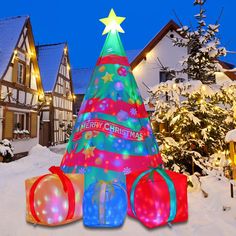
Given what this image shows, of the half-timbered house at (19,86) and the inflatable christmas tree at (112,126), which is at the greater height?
the half-timbered house at (19,86)

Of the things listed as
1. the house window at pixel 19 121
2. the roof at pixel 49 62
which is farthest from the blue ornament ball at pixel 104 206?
the roof at pixel 49 62

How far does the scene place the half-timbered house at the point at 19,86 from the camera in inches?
469

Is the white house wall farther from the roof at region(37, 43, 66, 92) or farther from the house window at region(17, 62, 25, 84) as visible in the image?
the roof at region(37, 43, 66, 92)

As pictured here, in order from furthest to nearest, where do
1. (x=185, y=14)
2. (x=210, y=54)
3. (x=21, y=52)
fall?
(x=185, y=14)
(x=21, y=52)
(x=210, y=54)

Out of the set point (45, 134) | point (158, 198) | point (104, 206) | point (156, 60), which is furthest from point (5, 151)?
point (158, 198)

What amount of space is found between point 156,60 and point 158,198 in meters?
11.1

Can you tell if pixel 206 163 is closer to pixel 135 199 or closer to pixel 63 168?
pixel 135 199

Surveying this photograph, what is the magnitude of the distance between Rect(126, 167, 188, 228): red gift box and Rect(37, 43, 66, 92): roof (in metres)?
15.6

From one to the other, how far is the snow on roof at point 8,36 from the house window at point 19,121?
2710 millimetres

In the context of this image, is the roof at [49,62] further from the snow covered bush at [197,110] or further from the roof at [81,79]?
the snow covered bush at [197,110]

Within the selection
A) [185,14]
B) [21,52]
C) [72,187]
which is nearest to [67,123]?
[21,52]

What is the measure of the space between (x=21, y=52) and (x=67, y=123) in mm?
9438

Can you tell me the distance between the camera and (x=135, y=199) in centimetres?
342

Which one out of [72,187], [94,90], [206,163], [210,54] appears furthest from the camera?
[210,54]
